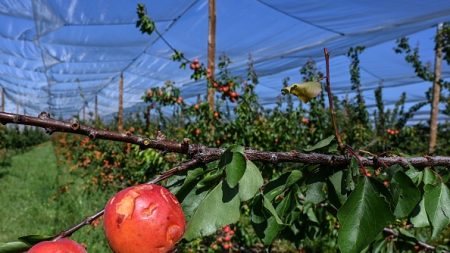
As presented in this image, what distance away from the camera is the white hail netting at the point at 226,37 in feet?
19.0

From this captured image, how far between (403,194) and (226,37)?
6774mm

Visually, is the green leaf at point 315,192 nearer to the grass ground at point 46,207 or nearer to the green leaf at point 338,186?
the green leaf at point 338,186

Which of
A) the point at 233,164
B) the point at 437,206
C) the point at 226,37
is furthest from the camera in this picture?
the point at 226,37

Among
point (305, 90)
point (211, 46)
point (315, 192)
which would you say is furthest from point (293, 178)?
point (211, 46)

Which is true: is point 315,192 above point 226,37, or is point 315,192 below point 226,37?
below

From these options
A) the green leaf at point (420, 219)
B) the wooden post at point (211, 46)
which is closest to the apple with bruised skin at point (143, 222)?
the green leaf at point (420, 219)

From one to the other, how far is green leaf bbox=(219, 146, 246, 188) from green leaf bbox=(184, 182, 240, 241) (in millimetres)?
39

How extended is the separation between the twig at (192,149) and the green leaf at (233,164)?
40 mm

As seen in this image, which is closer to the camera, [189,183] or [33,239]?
[33,239]

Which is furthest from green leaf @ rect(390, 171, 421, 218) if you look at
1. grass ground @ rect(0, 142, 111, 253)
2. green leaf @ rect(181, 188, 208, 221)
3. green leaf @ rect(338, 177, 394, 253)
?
grass ground @ rect(0, 142, 111, 253)

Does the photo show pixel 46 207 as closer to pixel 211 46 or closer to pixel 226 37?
pixel 211 46

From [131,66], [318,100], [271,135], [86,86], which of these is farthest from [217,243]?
[86,86]

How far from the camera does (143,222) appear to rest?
0.51 metres

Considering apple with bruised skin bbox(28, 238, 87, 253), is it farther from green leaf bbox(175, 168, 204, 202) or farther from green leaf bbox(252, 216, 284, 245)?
green leaf bbox(252, 216, 284, 245)
